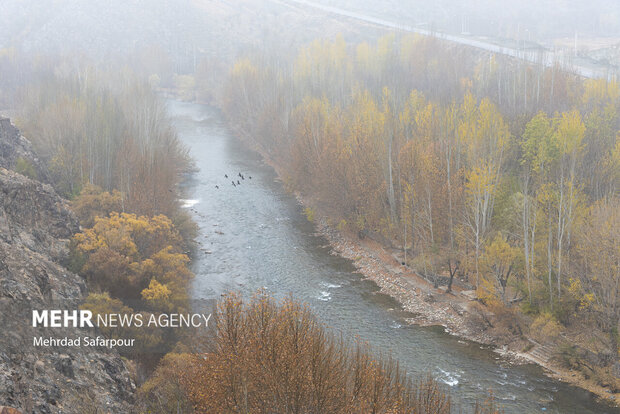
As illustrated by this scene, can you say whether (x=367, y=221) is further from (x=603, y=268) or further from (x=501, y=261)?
(x=603, y=268)

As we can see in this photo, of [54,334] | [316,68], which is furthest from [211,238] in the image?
[316,68]

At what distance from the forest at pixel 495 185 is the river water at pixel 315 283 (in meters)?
2.99

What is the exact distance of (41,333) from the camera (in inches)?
818

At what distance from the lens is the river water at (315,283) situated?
90.1ft

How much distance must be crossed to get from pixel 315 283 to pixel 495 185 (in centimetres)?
1416

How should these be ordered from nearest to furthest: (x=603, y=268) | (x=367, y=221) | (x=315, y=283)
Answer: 1. (x=603, y=268)
2. (x=315, y=283)
3. (x=367, y=221)

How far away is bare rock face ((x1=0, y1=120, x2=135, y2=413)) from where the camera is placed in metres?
17.8

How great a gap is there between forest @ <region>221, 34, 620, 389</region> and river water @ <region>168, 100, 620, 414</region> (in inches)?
118

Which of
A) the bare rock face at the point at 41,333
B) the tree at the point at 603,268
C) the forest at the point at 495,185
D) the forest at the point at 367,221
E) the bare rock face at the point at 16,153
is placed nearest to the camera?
the bare rock face at the point at 41,333

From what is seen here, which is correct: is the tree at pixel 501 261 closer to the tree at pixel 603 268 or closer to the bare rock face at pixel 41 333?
the tree at pixel 603 268

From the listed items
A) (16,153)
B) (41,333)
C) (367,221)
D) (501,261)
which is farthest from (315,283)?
(16,153)

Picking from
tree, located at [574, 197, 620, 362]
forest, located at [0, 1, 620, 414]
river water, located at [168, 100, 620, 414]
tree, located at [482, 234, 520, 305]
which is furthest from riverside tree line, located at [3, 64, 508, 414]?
tree, located at [482, 234, 520, 305]

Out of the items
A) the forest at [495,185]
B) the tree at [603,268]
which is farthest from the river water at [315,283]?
the tree at [603,268]

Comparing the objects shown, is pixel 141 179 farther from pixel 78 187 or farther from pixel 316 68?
pixel 316 68
